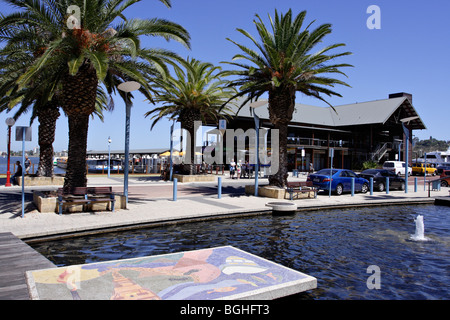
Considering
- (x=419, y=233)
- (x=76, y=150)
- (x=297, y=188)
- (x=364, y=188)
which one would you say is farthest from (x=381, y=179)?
(x=76, y=150)

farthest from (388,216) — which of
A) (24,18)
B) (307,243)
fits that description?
(24,18)

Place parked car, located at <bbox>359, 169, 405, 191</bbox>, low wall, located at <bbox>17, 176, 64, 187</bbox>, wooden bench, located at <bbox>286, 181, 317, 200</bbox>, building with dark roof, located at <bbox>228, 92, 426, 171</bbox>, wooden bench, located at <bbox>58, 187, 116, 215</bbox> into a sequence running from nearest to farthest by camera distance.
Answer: wooden bench, located at <bbox>58, 187, 116, 215</bbox>
wooden bench, located at <bbox>286, 181, 317, 200</bbox>
low wall, located at <bbox>17, 176, 64, 187</bbox>
parked car, located at <bbox>359, 169, 405, 191</bbox>
building with dark roof, located at <bbox>228, 92, 426, 171</bbox>

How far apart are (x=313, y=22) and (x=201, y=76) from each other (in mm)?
13048

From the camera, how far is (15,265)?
6.39m

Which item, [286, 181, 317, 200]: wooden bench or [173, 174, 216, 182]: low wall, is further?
[173, 174, 216, 182]: low wall

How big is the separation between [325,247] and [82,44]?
1071 cm

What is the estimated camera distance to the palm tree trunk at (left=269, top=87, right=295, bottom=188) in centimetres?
1842

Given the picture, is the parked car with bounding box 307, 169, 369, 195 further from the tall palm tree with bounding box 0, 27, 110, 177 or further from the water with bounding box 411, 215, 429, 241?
the tall palm tree with bounding box 0, 27, 110, 177

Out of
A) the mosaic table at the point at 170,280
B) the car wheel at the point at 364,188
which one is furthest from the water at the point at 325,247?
the car wheel at the point at 364,188

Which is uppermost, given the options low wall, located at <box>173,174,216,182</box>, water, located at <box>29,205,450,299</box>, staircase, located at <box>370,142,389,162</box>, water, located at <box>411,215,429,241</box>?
staircase, located at <box>370,142,389,162</box>

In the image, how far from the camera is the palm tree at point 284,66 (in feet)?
57.5

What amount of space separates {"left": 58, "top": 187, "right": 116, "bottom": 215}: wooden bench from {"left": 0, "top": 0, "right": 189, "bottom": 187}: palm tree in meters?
0.73

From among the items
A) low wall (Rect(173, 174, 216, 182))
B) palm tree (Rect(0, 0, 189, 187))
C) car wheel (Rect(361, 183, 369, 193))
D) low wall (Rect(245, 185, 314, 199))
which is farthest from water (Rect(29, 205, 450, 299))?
low wall (Rect(173, 174, 216, 182))
